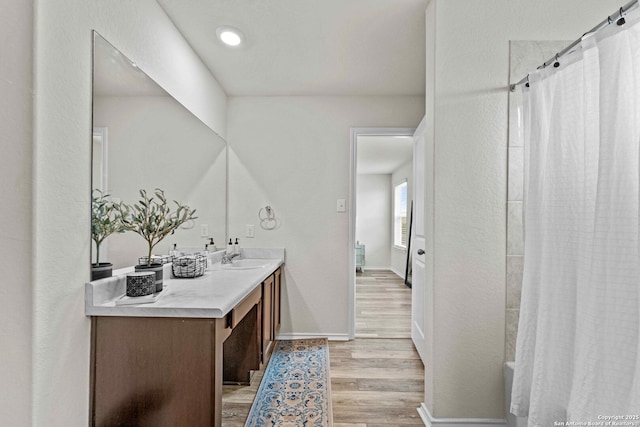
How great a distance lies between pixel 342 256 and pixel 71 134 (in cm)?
235

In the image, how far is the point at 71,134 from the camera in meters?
1.34

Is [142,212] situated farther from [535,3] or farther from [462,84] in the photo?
[535,3]

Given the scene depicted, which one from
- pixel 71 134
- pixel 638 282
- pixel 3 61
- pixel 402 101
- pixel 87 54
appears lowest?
pixel 638 282

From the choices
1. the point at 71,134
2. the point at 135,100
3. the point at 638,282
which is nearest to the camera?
the point at 638,282

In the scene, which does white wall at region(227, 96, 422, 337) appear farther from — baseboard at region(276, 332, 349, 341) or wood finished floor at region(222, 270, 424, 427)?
wood finished floor at region(222, 270, 424, 427)

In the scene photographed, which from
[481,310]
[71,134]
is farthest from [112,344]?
[481,310]

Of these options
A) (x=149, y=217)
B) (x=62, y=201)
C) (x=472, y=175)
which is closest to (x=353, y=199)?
(x=472, y=175)

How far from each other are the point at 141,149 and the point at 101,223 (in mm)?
532

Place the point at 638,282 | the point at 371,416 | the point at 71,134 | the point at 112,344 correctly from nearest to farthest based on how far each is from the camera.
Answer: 1. the point at 638,282
2. the point at 71,134
3. the point at 112,344
4. the point at 371,416

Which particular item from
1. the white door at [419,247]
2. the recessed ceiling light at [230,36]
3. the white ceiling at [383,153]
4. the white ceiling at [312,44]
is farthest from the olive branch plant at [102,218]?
the white ceiling at [383,153]

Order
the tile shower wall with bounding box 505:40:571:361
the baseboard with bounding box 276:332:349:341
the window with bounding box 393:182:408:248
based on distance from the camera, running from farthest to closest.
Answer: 1. the window with bounding box 393:182:408:248
2. the baseboard with bounding box 276:332:349:341
3. the tile shower wall with bounding box 505:40:571:361

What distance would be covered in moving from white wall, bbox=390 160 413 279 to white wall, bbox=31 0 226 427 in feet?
19.2

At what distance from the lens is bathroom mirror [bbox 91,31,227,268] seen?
155 cm

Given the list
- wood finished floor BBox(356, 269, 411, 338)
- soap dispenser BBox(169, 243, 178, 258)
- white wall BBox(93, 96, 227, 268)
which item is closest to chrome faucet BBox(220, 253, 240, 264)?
white wall BBox(93, 96, 227, 268)
